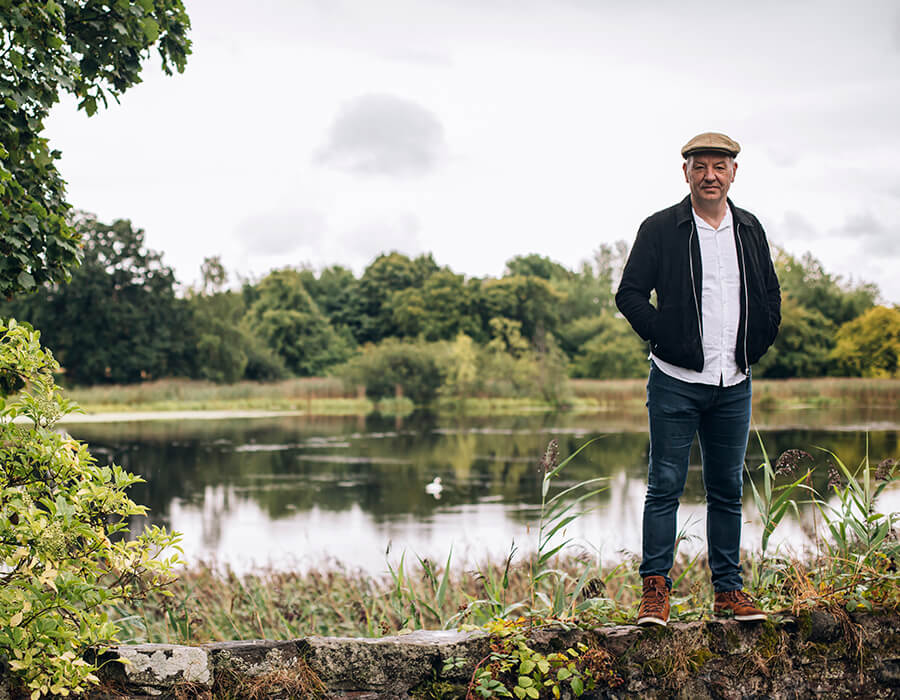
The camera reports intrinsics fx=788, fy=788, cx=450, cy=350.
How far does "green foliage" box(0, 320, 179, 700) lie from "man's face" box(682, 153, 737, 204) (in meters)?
2.03

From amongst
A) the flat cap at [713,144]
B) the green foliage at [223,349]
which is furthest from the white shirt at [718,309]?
the green foliage at [223,349]

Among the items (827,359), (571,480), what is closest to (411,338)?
(827,359)

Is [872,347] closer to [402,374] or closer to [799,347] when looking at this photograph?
[799,347]

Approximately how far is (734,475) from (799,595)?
52 centimetres

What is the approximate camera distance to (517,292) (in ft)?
154

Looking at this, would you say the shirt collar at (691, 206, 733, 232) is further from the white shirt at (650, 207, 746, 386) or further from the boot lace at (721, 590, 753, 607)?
the boot lace at (721, 590, 753, 607)

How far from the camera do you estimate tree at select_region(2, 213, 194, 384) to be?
34.9 meters

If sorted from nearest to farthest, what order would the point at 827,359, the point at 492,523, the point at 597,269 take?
1. the point at 492,523
2. the point at 827,359
3. the point at 597,269

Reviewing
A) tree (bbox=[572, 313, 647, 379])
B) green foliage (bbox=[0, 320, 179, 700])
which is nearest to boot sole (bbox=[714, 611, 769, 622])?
green foliage (bbox=[0, 320, 179, 700])

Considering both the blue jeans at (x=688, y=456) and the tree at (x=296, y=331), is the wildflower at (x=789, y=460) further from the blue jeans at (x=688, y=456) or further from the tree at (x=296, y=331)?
the tree at (x=296, y=331)

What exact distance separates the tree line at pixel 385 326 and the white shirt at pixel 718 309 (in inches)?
1084

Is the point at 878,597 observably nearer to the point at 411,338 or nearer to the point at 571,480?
the point at 571,480

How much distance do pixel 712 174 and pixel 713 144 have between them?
97 millimetres

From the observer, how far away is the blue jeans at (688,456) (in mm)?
2639
